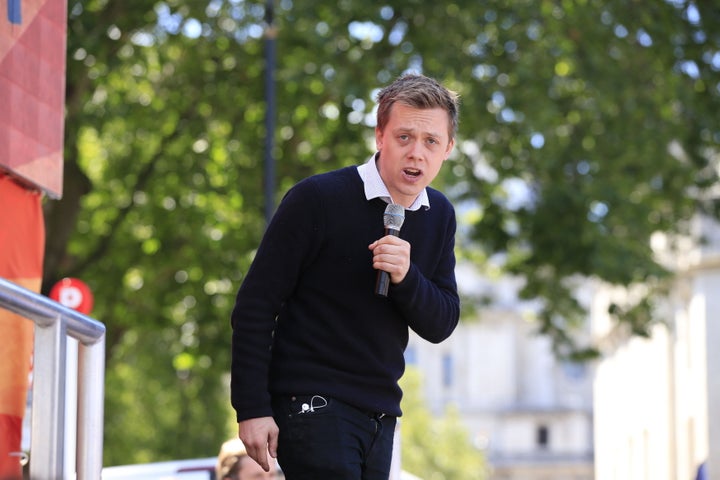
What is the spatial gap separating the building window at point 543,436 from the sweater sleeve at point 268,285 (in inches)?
4139

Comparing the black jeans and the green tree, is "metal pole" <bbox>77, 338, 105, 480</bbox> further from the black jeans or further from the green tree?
the green tree

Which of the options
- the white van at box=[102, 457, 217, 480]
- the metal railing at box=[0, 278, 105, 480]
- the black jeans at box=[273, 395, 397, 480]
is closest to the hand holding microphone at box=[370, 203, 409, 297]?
the black jeans at box=[273, 395, 397, 480]

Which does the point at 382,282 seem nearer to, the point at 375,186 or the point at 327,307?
the point at 327,307

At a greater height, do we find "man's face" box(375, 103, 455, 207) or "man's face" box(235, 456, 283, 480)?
"man's face" box(375, 103, 455, 207)

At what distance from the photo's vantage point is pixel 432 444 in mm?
77562

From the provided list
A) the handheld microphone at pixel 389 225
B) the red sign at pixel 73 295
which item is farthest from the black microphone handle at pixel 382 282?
the red sign at pixel 73 295

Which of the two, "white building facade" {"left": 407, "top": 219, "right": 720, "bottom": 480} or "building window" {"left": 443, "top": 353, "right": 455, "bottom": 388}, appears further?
"building window" {"left": 443, "top": 353, "right": 455, "bottom": 388}

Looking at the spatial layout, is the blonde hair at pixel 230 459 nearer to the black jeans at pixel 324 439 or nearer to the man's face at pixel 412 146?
the black jeans at pixel 324 439

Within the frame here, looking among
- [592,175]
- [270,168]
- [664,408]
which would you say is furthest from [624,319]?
[664,408]

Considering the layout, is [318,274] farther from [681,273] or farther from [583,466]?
[583,466]

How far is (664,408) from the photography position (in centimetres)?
5403

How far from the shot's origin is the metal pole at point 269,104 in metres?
16.6

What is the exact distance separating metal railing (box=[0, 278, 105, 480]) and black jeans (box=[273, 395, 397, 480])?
0.55 meters

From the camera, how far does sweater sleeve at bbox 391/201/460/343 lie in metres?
4.20
